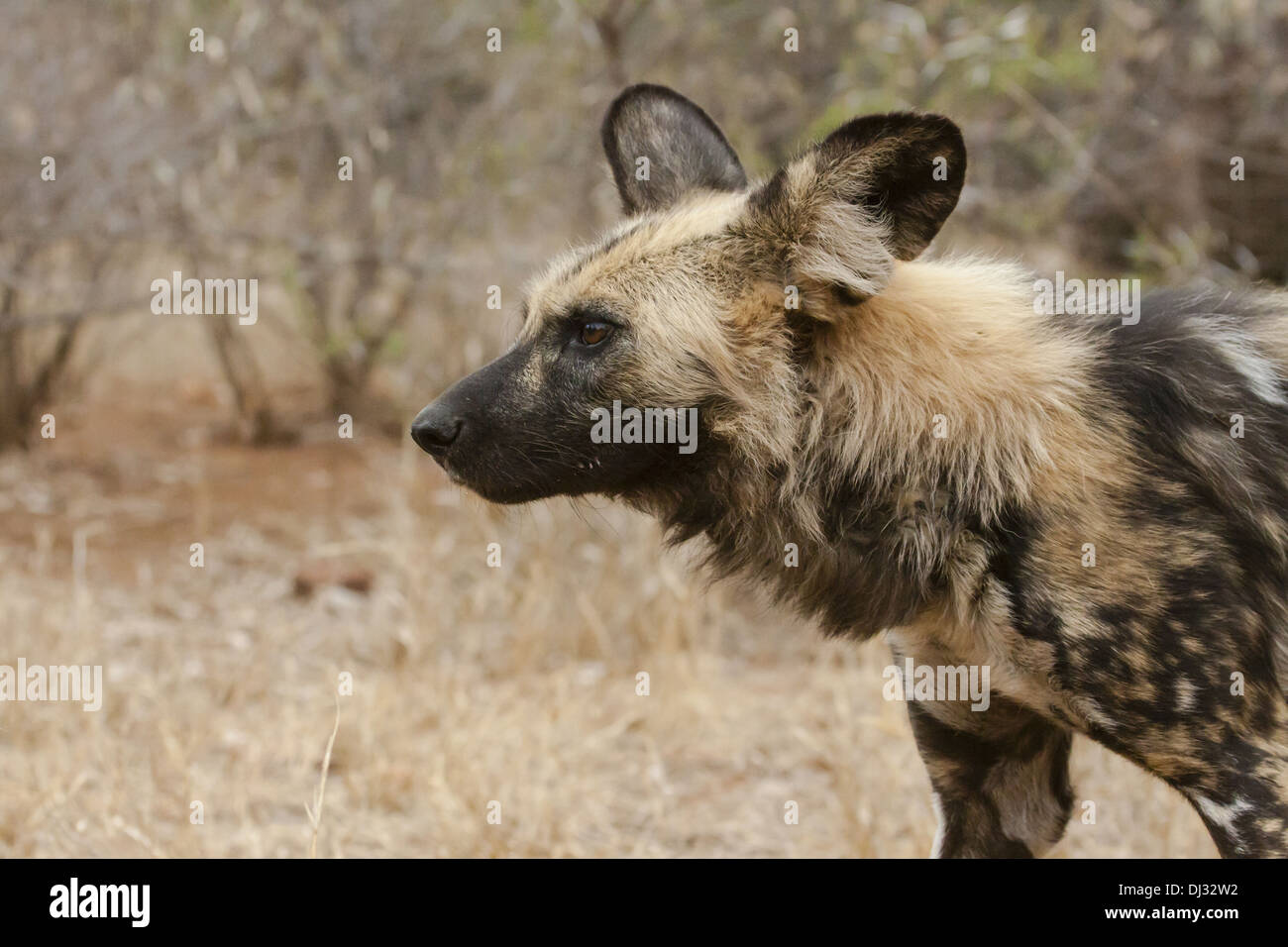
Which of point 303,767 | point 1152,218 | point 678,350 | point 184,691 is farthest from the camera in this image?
point 1152,218

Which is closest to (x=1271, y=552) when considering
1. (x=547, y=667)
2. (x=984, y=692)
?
(x=984, y=692)

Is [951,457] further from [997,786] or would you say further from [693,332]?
[997,786]

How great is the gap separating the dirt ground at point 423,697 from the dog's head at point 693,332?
1.27 feet

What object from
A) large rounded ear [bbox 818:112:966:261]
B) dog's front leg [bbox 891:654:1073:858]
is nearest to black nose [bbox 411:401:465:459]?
large rounded ear [bbox 818:112:966:261]

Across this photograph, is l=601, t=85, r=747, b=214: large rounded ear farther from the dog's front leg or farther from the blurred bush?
the blurred bush

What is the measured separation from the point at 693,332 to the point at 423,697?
2.34 meters

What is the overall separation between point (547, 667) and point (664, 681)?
0.63 meters

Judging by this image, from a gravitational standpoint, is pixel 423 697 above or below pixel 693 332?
below

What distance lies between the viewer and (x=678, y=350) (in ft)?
9.04

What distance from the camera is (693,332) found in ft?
9.03

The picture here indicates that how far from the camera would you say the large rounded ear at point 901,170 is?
101 inches

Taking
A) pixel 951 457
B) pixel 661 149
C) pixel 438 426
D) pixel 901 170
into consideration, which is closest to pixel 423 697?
pixel 438 426

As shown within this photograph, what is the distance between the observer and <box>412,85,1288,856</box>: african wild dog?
250 centimetres

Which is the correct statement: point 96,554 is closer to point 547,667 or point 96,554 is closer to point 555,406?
point 547,667
